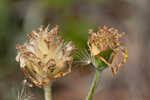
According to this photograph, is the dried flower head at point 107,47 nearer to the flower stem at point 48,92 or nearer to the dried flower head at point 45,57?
the dried flower head at point 45,57

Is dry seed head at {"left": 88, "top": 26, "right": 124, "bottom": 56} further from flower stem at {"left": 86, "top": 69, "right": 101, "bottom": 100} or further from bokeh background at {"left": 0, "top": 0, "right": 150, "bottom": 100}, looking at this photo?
bokeh background at {"left": 0, "top": 0, "right": 150, "bottom": 100}

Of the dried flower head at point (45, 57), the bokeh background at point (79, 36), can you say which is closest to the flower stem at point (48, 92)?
the dried flower head at point (45, 57)

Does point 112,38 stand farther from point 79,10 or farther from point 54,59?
point 79,10

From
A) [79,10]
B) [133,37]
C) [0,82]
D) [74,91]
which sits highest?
[79,10]

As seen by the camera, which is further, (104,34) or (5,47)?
(5,47)

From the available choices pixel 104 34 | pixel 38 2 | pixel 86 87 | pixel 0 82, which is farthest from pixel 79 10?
pixel 104 34

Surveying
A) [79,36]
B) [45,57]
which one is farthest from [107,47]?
[79,36]

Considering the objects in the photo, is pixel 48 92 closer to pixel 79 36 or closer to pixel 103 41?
pixel 103 41

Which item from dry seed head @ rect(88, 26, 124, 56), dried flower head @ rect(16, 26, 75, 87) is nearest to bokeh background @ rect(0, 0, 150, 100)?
dry seed head @ rect(88, 26, 124, 56)
